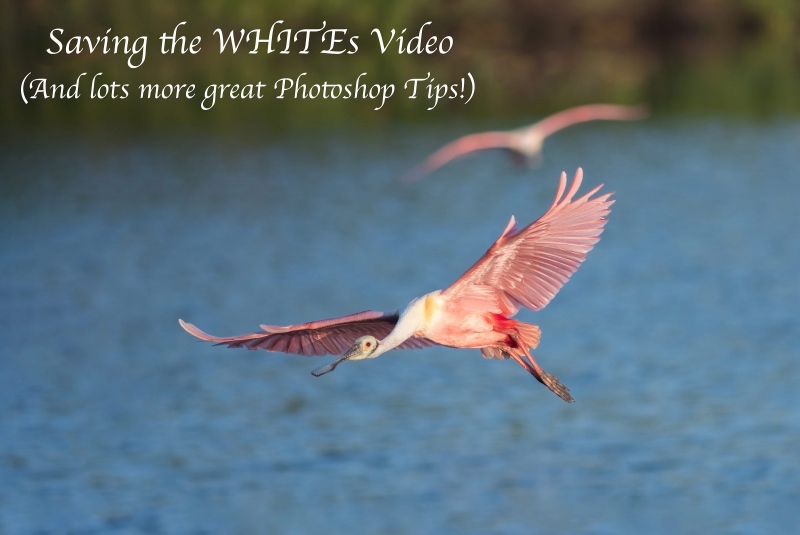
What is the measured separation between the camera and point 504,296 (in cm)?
750

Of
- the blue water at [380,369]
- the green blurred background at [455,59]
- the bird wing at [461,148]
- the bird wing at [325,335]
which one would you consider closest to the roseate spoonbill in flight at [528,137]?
the bird wing at [461,148]

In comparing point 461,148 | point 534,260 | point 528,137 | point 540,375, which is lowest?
point 540,375

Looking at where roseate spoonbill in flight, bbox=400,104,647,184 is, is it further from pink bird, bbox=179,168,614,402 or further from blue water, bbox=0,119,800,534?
pink bird, bbox=179,168,614,402

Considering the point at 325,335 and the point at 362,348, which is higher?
the point at 325,335

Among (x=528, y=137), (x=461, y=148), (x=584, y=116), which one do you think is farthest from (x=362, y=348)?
(x=528, y=137)

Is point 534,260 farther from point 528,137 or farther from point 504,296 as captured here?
point 528,137

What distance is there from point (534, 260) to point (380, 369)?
1004 cm

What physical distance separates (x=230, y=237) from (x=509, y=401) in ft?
37.8

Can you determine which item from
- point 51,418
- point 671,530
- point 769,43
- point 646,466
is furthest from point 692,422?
point 769,43

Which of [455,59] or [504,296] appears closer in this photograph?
[504,296]

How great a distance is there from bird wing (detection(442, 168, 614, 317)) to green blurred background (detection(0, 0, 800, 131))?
2948cm

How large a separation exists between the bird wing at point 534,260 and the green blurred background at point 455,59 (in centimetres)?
2948

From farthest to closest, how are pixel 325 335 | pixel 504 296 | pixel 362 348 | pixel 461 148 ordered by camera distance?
pixel 461 148
pixel 325 335
pixel 504 296
pixel 362 348

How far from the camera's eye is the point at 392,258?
23.3 meters
